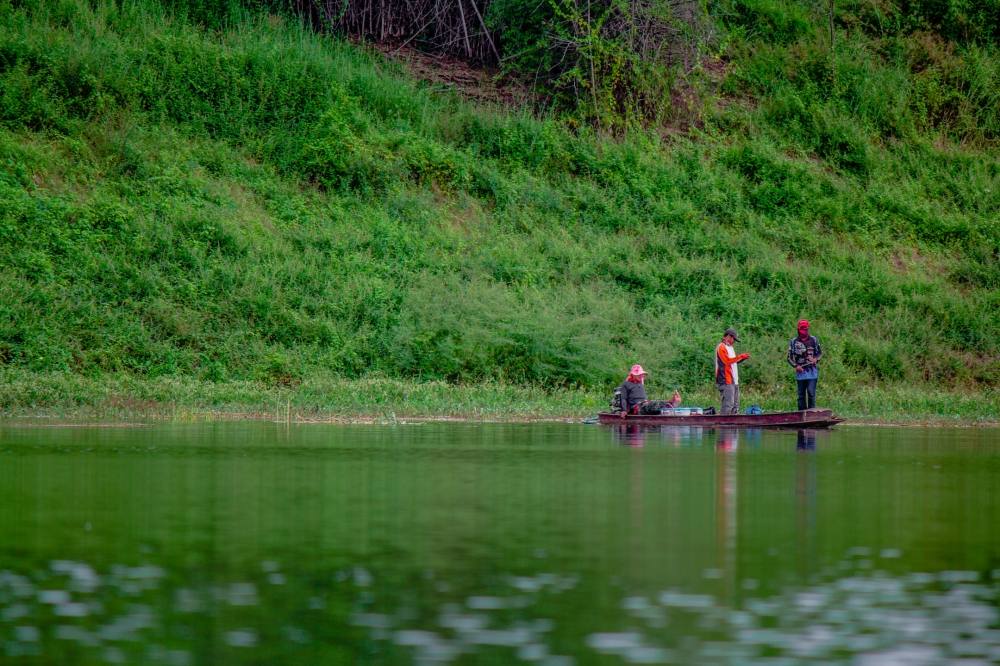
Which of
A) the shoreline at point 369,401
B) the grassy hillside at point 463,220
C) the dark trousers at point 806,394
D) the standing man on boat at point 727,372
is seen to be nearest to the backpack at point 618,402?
the shoreline at point 369,401

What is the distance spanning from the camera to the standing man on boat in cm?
2480

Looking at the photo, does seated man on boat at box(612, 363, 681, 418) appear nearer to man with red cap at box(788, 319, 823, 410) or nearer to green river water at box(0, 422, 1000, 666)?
man with red cap at box(788, 319, 823, 410)

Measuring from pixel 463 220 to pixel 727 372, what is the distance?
13171 mm

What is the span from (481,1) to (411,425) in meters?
21.2

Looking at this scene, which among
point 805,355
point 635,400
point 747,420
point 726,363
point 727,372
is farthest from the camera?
point 805,355

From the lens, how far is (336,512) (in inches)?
519

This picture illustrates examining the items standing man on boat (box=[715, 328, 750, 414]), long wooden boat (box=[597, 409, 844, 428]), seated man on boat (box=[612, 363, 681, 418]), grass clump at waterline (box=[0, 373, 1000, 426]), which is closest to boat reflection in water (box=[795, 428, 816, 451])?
long wooden boat (box=[597, 409, 844, 428])

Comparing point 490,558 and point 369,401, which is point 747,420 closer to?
point 369,401

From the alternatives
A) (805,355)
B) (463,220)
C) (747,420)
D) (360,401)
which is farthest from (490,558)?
(463,220)

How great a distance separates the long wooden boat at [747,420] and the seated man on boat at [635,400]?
29 centimetres

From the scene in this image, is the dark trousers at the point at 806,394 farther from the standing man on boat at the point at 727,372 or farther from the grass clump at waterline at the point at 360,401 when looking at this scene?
the standing man on boat at the point at 727,372

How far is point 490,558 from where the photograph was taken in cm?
1070

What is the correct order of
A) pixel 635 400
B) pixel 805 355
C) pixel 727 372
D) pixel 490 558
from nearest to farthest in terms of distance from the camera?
pixel 490 558 < pixel 727 372 < pixel 635 400 < pixel 805 355

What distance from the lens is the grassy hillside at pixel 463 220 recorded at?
100ft
